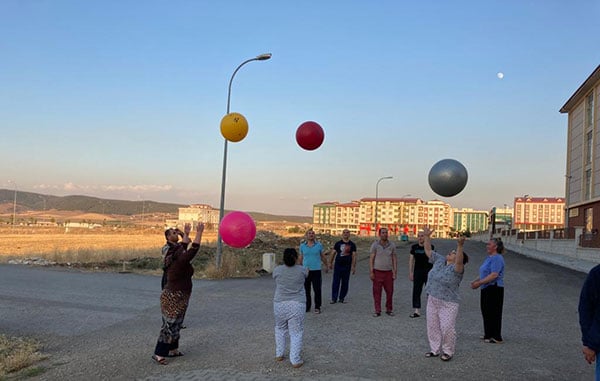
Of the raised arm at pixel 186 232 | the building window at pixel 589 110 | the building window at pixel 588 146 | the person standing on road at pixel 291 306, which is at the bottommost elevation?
the person standing on road at pixel 291 306

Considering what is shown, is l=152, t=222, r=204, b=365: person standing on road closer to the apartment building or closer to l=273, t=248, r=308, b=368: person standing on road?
l=273, t=248, r=308, b=368: person standing on road

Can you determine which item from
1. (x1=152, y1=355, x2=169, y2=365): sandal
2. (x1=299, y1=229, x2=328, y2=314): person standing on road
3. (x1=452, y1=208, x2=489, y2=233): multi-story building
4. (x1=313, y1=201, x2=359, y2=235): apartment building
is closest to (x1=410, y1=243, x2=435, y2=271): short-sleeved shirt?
(x1=299, y1=229, x2=328, y2=314): person standing on road

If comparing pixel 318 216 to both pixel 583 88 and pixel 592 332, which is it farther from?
pixel 592 332

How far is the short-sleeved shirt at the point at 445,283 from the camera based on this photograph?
7027 mm

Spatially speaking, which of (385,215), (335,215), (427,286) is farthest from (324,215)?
(427,286)

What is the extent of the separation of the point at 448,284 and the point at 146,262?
17.9m

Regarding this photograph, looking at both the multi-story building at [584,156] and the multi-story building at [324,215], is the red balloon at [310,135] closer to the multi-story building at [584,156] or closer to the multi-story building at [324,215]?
the multi-story building at [584,156]

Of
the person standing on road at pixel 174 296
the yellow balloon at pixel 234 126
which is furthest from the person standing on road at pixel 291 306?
the yellow balloon at pixel 234 126

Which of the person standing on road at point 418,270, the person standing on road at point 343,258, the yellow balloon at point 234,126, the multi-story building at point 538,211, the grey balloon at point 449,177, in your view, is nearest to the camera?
the grey balloon at point 449,177

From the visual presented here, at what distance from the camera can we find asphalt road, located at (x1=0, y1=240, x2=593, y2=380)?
6.37 meters

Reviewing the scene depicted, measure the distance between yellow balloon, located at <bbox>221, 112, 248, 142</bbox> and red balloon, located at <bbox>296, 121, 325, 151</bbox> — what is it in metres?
1.89

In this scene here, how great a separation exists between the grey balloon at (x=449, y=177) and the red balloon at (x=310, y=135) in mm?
3397

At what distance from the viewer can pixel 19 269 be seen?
1902cm

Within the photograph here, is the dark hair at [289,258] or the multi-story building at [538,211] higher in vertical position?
the multi-story building at [538,211]
